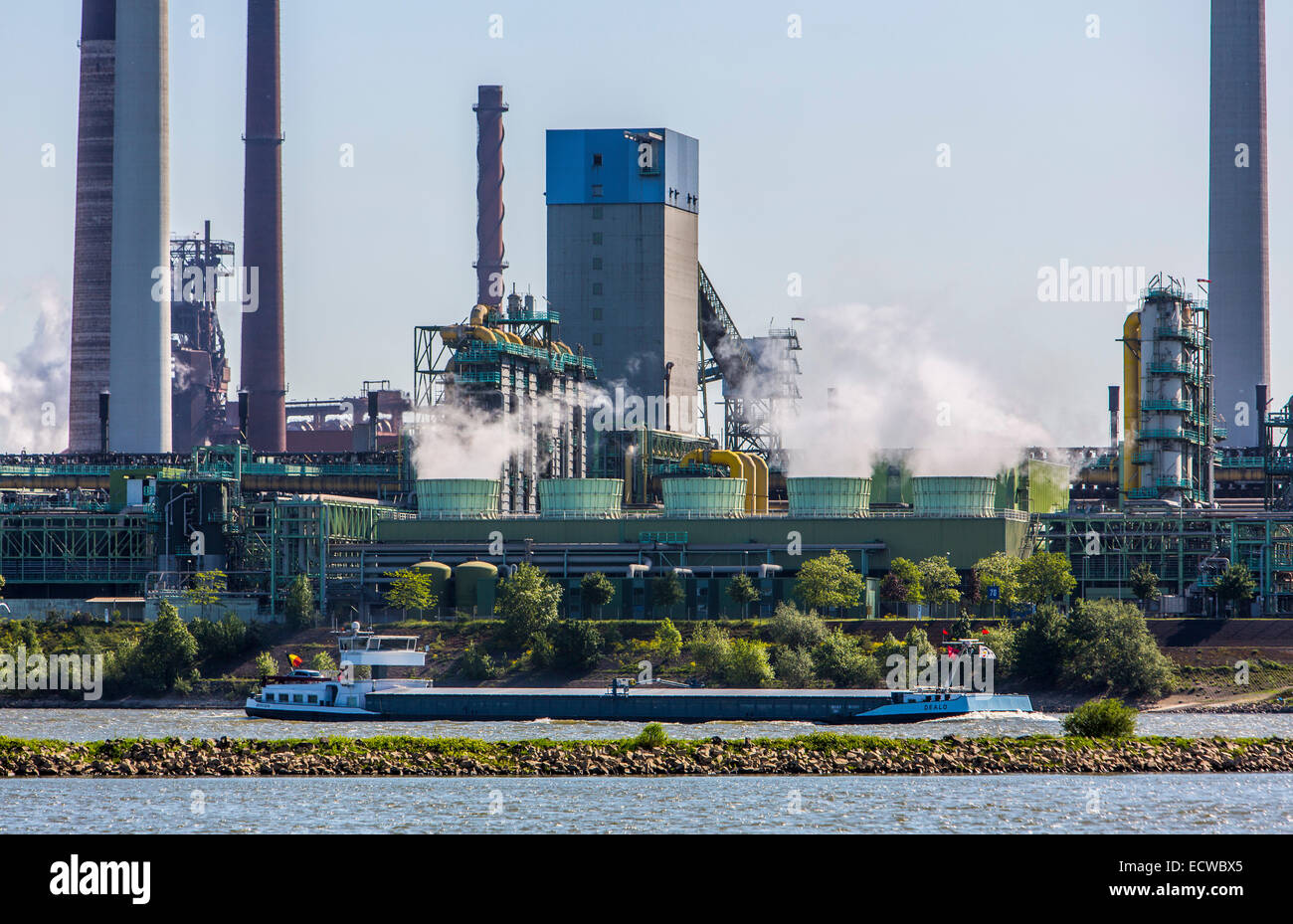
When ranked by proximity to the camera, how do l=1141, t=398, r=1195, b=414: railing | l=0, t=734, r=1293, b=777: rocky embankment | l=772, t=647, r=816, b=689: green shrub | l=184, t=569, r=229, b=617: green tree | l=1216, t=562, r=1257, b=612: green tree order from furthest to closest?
l=1141, t=398, r=1195, b=414: railing, l=184, t=569, r=229, b=617: green tree, l=1216, t=562, r=1257, b=612: green tree, l=772, t=647, r=816, b=689: green shrub, l=0, t=734, r=1293, b=777: rocky embankment

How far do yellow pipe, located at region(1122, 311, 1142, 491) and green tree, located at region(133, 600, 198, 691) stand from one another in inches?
2452

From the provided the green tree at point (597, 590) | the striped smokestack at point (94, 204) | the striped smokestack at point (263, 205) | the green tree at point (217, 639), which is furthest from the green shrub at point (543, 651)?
the striped smokestack at point (263, 205)

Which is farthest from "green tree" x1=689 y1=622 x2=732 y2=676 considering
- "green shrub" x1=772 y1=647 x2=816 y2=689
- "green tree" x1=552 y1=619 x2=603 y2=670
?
"green tree" x1=552 y1=619 x2=603 y2=670

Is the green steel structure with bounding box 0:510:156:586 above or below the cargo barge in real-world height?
above

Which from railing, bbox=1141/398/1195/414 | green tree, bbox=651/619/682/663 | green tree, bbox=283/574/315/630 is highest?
railing, bbox=1141/398/1195/414

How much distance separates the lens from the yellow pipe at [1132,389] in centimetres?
13788

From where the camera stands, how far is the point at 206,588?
414ft

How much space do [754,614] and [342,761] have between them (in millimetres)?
55560

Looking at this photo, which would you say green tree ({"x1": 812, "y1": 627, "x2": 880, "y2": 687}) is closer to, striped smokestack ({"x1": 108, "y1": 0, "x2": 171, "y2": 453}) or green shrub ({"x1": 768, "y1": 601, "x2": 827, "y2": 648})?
green shrub ({"x1": 768, "y1": 601, "x2": 827, "y2": 648})

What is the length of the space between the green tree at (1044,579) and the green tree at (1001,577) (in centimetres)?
42

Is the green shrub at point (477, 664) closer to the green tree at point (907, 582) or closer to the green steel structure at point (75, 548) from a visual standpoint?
the green tree at point (907, 582)

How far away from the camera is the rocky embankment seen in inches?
2687

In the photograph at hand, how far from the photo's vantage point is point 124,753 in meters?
69.8

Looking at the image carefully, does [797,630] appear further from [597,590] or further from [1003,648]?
[597,590]
